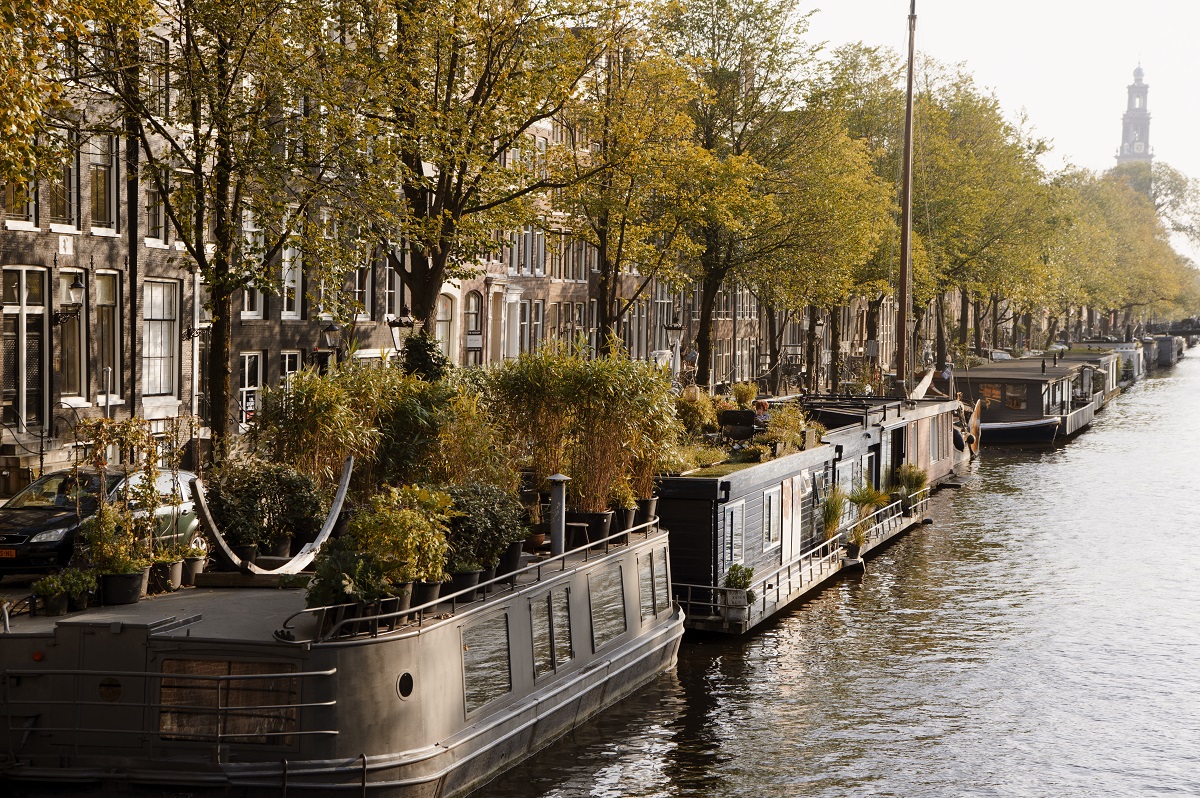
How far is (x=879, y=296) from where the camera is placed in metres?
66.4

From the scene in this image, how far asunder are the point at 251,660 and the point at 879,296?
180 ft

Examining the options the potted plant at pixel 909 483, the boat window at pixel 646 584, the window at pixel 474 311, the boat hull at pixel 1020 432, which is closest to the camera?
the boat window at pixel 646 584

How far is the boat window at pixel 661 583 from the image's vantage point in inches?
945

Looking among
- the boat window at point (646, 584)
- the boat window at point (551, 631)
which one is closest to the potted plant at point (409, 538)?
the boat window at point (551, 631)

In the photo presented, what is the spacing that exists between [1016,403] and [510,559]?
5272 centimetres

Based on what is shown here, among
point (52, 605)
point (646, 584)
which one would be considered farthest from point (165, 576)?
point (646, 584)

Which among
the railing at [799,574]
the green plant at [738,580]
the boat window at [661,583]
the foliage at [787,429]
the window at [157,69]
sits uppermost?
the window at [157,69]

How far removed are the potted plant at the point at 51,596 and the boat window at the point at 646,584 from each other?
964cm

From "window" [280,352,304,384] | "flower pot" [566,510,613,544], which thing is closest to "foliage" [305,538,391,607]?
"flower pot" [566,510,613,544]

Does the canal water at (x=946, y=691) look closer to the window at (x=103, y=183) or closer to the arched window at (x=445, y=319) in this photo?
the window at (x=103, y=183)

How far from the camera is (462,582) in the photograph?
17.8m

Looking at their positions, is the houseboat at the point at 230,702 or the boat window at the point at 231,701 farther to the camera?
the boat window at the point at 231,701

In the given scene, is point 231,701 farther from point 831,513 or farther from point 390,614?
point 831,513

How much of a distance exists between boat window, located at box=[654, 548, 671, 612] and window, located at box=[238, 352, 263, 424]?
1873cm
